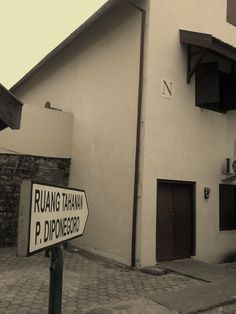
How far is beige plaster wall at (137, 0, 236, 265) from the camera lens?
9164 millimetres

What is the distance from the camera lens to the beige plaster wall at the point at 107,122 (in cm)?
955

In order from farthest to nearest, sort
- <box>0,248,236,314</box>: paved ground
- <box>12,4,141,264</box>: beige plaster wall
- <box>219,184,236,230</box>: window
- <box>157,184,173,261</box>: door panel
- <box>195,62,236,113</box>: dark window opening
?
<box>219,184,236,230</box>: window → <box>195,62,236,113</box>: dark window opening → <box>12,4,141,264</box>: beige plaster wall → <box>157,184,173,261</box>: door panel → <box>0,248,236,314</box>: paved ground

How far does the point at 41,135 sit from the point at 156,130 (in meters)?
3.79

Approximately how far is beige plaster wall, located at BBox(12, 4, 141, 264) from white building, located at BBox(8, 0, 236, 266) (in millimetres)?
27

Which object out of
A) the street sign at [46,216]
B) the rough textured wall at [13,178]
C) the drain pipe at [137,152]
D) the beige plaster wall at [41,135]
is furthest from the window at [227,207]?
the street sign at [46,216]

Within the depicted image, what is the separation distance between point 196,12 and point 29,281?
7963 millimetres

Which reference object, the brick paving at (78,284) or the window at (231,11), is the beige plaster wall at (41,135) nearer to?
the brick paving at (78,284)

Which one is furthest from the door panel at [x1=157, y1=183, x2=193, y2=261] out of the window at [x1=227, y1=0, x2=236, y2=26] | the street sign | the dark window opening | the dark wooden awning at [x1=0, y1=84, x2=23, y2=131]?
the street sign

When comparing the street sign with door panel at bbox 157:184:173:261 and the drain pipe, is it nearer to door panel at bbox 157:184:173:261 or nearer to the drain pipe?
the drain pipe

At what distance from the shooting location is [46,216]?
98.0 inches

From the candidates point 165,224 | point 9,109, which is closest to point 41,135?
point 165,224

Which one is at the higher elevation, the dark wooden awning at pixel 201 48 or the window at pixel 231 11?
the window at pixel 231 11

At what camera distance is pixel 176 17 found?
1012cm

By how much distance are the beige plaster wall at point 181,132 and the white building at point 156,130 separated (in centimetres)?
3
